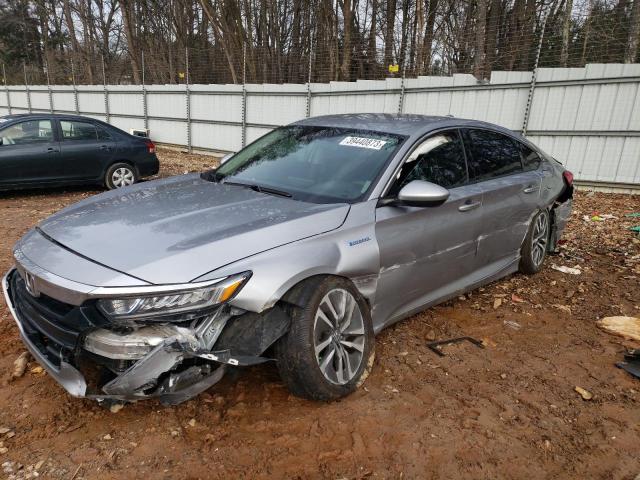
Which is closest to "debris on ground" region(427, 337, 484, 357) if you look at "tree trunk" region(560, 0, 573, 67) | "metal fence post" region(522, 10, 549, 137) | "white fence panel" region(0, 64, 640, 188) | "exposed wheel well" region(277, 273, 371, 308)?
"exposed wheel well" region(277, 273, 371, 308)

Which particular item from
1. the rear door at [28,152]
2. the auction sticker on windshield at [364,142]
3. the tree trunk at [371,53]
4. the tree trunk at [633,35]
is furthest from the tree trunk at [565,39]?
the rear door at [28,152]

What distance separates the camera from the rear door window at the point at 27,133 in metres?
7.64

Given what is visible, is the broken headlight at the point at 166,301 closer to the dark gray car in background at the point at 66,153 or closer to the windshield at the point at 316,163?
the windshield at the point at 316,163

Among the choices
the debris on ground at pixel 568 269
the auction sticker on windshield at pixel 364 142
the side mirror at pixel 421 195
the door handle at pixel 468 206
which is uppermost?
the auction sticker on windshield at pixel 364 142

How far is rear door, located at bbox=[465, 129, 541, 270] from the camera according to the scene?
383cm

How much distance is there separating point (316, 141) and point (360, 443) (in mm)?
2192

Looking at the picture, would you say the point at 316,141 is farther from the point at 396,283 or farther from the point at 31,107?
the point at 31,107

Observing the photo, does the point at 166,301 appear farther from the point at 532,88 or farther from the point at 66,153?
the point at 532,88

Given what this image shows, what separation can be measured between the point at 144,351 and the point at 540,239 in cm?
404

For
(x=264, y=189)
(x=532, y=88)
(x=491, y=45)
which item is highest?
(x=491, y=45)

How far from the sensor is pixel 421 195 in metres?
2.88

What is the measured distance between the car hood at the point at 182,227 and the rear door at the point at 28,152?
5492 mm

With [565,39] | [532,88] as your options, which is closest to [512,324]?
[532,88]

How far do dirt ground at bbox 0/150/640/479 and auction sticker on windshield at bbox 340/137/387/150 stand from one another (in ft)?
4.53
